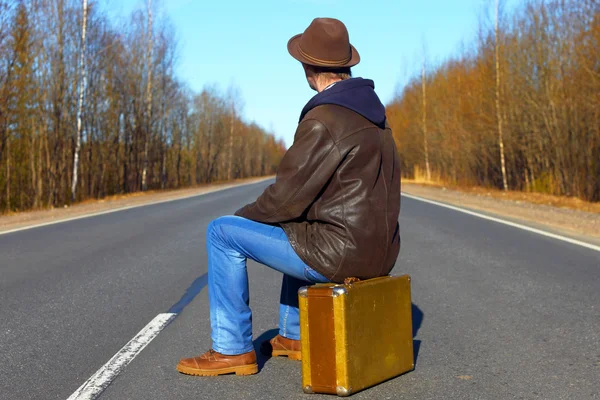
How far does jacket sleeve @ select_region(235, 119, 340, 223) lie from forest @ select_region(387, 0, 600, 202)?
17.2m

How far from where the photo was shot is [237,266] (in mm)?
3799

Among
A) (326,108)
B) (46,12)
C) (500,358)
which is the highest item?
(46,12)

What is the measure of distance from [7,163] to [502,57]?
21441mm

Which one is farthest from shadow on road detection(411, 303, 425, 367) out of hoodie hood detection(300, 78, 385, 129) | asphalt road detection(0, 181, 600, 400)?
hoodie hood detection(300, 78, 385, 129)

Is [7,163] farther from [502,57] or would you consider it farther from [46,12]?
[502,57]

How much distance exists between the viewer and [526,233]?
37.2 feet

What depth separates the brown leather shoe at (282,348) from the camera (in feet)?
14.0

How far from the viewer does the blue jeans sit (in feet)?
12.0

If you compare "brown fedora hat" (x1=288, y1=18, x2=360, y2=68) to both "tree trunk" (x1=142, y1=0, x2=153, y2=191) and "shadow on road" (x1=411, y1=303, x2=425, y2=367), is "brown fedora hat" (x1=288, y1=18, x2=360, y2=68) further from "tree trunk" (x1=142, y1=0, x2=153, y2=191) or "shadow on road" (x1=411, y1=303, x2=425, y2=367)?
"tree trunk" (x1=142, y1=0, x2=153, y2=191)

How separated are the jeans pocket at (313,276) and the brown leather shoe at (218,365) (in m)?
0.62

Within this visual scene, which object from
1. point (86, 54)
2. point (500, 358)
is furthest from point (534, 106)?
point (500, 358)

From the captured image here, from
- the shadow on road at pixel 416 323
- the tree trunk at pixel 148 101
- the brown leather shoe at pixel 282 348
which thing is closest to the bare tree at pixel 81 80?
the tree trunk at pixel 148 101

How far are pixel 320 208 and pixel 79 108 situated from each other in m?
26.1

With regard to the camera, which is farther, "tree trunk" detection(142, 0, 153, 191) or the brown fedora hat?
"tree trunk" detection(142, 0, 153, 191)
